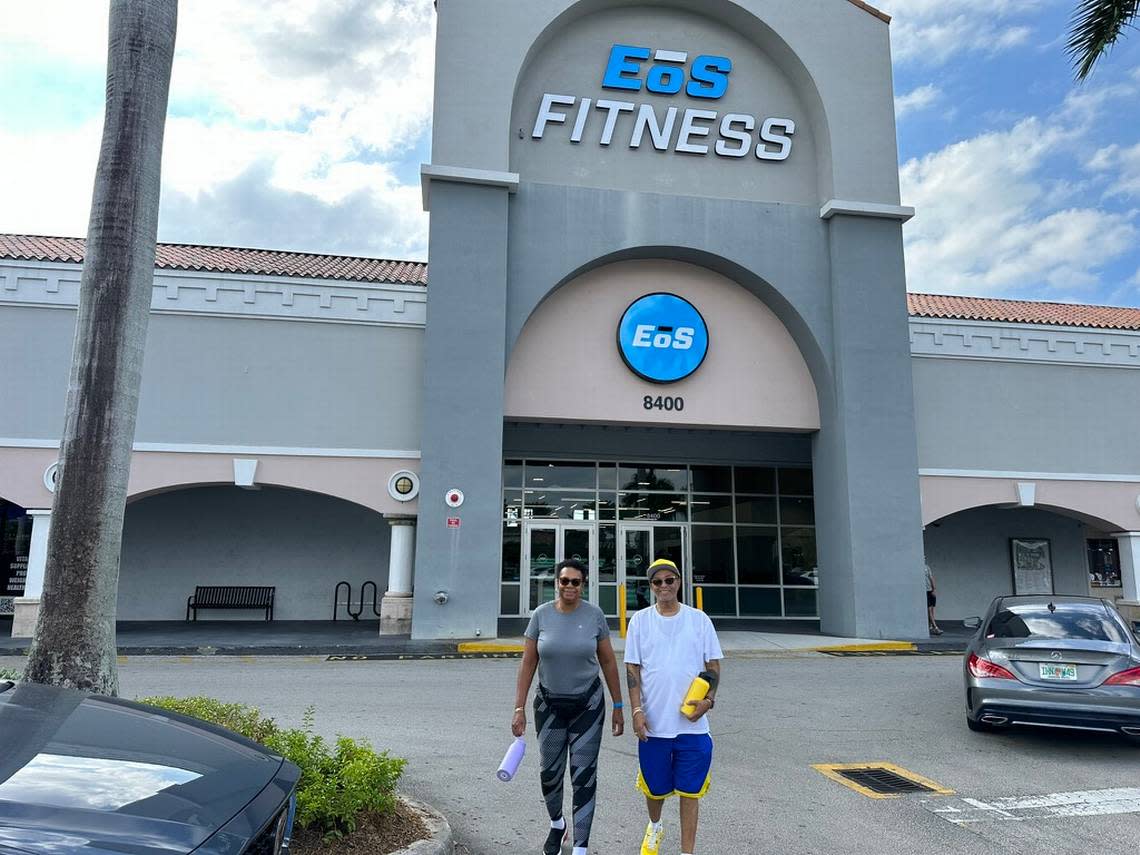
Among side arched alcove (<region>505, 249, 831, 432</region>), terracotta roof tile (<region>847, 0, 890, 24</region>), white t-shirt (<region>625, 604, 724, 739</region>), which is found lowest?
white t-shirt (<region>625, 604, 724, 739</region>)

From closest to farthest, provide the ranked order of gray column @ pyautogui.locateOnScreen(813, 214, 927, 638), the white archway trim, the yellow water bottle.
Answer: the yellow water bottle < gray column @ pyautogui.locateOnScreen(813, 214, 927, 638) < the white archway trim

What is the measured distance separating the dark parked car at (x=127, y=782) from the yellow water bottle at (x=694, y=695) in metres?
2.01

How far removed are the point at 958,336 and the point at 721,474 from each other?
6651 millimetres

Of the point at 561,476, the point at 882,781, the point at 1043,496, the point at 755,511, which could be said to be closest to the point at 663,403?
the point at 561,476

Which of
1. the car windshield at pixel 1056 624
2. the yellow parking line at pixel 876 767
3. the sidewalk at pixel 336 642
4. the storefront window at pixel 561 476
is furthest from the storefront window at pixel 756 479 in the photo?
the yellow parking line at pixel 876 767

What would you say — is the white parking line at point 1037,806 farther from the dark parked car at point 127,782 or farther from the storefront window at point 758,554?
the storefront window at point 758,554

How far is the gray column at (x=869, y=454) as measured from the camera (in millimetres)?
17000

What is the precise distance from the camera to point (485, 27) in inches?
688

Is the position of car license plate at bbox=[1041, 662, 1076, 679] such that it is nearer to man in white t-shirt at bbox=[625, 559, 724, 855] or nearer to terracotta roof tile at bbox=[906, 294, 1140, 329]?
man in white t-shirt at bbox=[625, 559, 724, 855]

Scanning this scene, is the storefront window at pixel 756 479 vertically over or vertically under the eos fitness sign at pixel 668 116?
under

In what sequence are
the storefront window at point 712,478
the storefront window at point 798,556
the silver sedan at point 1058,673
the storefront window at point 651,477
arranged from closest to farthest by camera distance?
the silver sedan at point 1058,673 → the storefront window at point 651,477 → the storefront window at point 798,556 → the storefront window at point 712,478

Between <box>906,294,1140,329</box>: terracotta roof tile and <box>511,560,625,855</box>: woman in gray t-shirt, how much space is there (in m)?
19.3

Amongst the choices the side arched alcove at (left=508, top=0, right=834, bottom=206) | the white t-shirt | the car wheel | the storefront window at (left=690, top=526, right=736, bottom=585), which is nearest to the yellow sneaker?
the white t-shirt

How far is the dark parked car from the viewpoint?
8.24 ft
